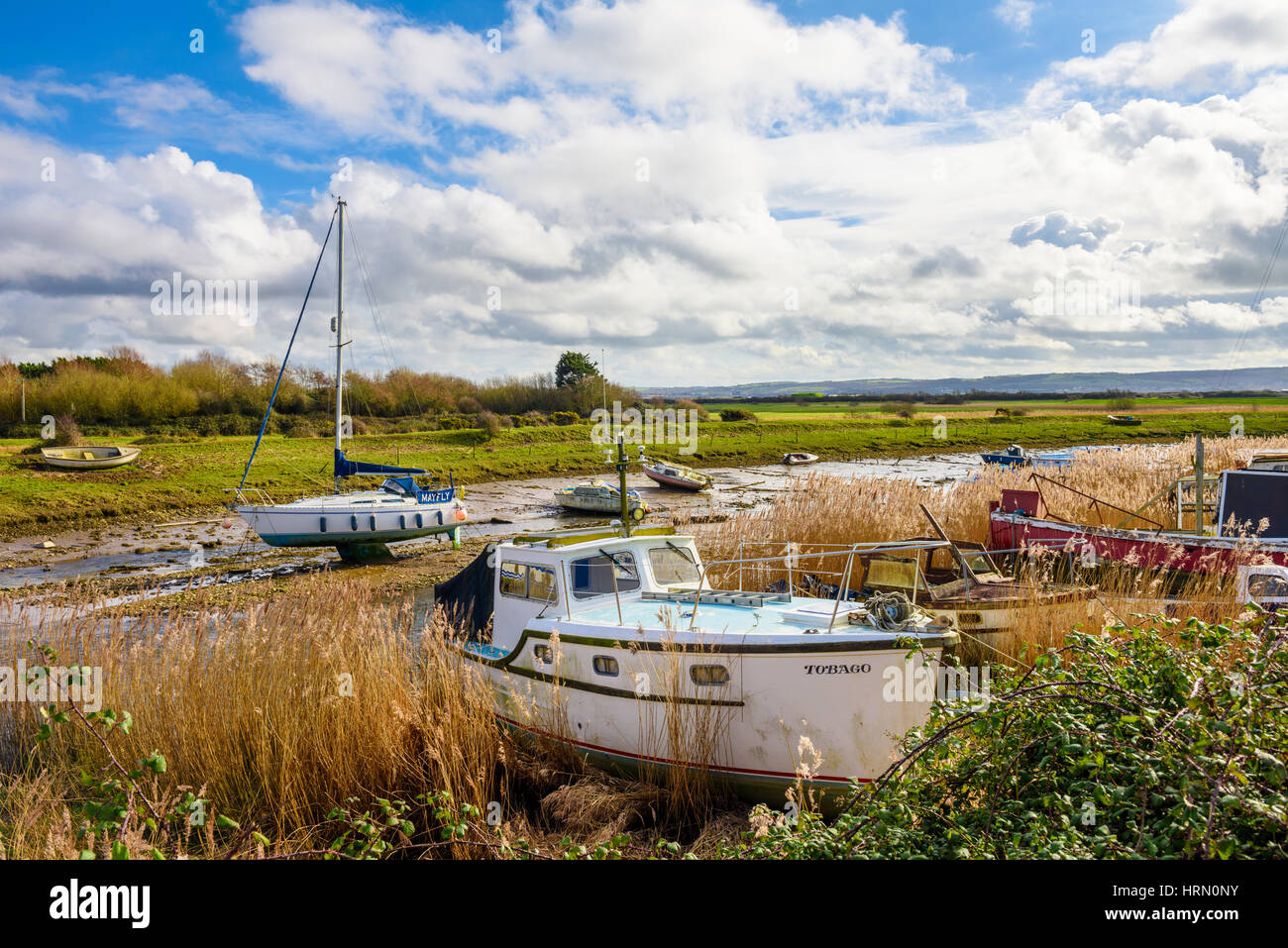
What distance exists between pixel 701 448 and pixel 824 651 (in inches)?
2186

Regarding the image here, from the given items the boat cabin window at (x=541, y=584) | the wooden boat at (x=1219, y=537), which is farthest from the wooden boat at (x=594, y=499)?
the boat cabin window at (x=541, y=584)

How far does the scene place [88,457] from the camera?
37375mm

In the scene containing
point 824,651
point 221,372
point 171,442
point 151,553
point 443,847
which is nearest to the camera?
point 443,847

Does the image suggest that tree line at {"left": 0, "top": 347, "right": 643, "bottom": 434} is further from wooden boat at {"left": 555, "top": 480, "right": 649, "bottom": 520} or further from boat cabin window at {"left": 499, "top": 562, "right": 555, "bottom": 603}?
boat cabin window at {"left": 499, "top": 562, "right": 555, "bottom": 603}

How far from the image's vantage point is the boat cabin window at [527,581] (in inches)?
398

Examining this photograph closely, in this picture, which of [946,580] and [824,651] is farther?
[946,580]

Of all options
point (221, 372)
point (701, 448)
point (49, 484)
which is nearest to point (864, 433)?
point (701, 448)

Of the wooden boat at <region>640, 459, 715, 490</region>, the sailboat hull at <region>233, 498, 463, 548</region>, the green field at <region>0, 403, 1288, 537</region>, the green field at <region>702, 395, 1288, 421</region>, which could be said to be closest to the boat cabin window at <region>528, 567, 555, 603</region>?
the sailboat hull at <region>233, 498, 463, 548</region>

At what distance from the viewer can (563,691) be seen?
909 cm

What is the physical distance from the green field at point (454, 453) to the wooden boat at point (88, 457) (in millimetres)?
490

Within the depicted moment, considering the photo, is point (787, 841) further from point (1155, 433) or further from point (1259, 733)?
point (1155, 433)

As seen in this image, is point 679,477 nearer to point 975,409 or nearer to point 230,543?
point 230,543

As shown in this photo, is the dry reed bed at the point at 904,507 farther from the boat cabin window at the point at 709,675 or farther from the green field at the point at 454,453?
the green field at the point at 454,453

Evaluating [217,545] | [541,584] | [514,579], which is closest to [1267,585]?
[541,584]
